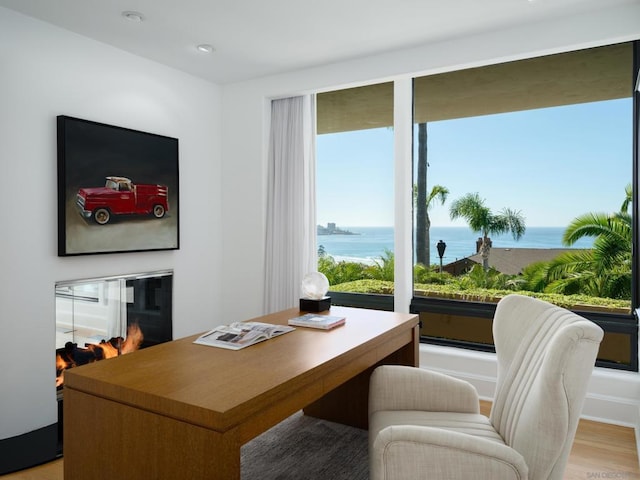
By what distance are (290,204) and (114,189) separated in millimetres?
1428

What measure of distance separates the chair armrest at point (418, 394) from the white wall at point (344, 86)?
148 centimetres

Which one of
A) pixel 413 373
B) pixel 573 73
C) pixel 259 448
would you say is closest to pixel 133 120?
pixel 259 448

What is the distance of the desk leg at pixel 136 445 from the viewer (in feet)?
4.19

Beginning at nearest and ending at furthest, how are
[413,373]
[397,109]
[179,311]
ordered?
1. [413,373]
2. [397,109]
3. [179,311]

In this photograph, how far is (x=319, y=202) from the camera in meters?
4.28

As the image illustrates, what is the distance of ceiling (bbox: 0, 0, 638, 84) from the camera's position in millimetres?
2814

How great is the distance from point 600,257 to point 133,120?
348 cm

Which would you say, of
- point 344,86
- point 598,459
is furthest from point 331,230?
point 598,459

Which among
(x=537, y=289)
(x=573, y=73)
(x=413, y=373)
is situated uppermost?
(x=573, y=73)

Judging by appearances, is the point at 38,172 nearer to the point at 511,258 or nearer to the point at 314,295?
the point at 314,295

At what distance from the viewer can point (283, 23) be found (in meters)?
3.09

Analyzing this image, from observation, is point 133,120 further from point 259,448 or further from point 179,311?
point 259,448

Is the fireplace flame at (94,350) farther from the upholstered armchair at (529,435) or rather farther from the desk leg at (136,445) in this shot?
the upholstered armchair at (529,435)

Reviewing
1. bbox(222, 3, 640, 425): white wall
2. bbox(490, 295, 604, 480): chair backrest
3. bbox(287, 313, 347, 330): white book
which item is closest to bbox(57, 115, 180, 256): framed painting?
bbox(222, 3, 640, 425): white wall
